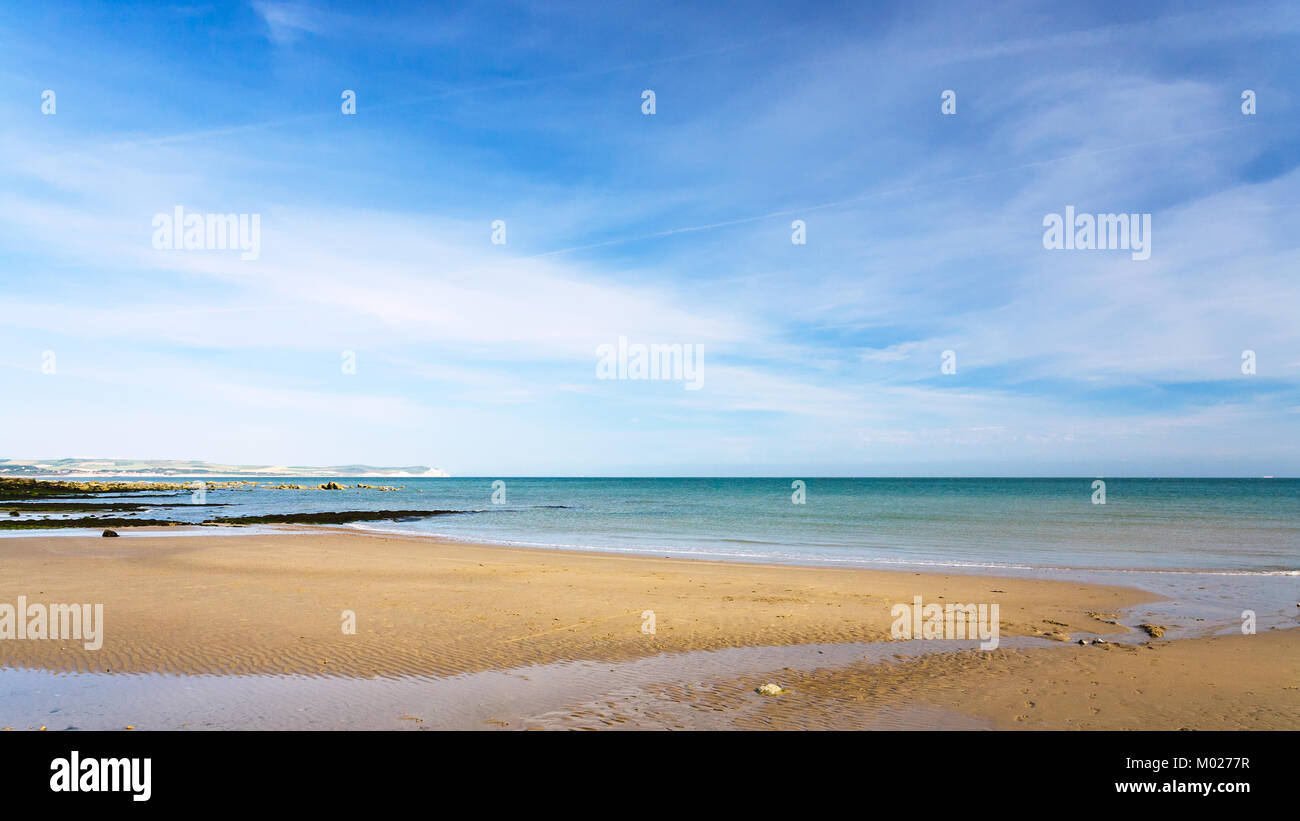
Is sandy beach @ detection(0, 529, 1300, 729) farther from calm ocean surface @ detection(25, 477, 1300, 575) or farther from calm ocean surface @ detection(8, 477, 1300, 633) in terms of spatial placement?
calm ocean surface @ detection(25, 477, 1300, 575)

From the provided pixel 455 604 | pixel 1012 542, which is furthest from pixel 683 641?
pixel 1012 542

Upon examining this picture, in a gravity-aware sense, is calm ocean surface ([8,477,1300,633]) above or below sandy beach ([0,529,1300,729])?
below

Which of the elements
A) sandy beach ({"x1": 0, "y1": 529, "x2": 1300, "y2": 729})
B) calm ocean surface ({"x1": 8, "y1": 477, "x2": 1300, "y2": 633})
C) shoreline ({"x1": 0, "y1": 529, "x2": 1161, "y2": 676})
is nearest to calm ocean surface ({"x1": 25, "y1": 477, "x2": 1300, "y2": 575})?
calm ocean surface ({"x1": 8, "y1": 477, "x2": 1300, "y2": 633})

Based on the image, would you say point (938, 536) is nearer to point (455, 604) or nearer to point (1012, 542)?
point (1012, 542)

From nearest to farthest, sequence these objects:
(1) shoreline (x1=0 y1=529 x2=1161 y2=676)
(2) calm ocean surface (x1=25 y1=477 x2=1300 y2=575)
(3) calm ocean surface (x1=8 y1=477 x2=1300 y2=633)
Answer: (1) shoreline (x1=0 y1=529 x2=1161 y2=676) → (3) calm ocean surface (x1=8 y1=477 x2=1300 y2=633) → (2) calm ocean surface (x1=25 y1=477 x2=1300 y2=575)

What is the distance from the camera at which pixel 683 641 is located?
12.1 meters

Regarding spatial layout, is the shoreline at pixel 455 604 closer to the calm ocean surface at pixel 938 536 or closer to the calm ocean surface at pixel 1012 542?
the calm ocean surface at pixel 1012 542

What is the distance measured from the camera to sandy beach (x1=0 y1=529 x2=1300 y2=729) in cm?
829
